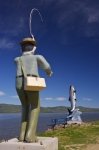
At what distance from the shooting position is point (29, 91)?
8.42 metres

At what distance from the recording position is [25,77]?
834 cm

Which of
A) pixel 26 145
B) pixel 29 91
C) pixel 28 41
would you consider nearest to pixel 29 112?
pixel 29 91

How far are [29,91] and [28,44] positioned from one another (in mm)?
1237

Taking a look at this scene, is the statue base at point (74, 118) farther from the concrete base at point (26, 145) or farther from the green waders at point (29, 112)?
the concrete base at point (26, 145)

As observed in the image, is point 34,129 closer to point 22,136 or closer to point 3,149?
point 22,136

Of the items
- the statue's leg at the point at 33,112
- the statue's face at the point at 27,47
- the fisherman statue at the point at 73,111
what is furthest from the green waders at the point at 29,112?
the fisherman statue at the point at 73,111

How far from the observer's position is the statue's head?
340 inches

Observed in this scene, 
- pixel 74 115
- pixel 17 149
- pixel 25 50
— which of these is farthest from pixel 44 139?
pixel 74 115

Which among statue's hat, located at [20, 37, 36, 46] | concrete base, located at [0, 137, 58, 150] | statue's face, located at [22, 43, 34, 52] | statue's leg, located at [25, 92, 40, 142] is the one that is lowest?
concrete base, located at [0, 137, 58, 150]

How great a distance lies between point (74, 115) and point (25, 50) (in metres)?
26.1

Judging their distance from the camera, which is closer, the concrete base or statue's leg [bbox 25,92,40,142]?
the concrete base

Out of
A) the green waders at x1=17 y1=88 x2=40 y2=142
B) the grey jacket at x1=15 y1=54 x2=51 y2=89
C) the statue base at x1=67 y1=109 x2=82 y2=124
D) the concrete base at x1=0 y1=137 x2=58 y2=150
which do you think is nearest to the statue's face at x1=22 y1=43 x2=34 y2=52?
the grey jacket at x1=15 y1=54 x2=51 y2=89

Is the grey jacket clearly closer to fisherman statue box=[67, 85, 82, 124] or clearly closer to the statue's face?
the statue's face

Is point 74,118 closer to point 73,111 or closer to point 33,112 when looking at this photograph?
point 73,111
